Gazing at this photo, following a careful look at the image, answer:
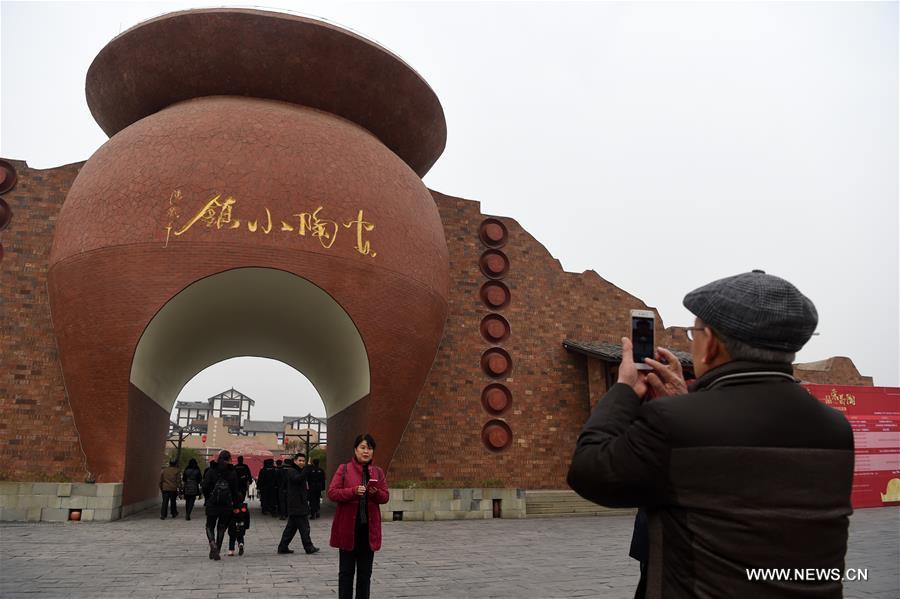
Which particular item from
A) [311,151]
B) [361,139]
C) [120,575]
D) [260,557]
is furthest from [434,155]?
[120,575]

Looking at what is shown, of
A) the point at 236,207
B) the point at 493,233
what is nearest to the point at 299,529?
the point at 236,207

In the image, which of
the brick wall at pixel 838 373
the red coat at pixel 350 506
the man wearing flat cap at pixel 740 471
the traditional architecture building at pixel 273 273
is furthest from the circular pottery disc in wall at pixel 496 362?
the brick wall at pixel 838 373

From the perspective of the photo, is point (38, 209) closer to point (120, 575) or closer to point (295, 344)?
point (295, 344)

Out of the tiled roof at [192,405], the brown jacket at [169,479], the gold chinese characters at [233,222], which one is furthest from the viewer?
the tiled roof at [192,405]

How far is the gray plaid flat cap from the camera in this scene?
1.77m

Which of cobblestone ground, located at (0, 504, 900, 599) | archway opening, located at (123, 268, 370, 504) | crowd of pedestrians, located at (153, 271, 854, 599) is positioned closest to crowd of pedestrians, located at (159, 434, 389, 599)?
cobblestone ground, located at (0, 504, 900, 599)

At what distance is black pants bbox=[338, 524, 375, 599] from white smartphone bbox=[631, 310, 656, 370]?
330 centimetres

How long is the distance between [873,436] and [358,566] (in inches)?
733

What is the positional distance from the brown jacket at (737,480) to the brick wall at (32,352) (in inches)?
549

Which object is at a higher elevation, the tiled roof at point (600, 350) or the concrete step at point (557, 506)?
the tiled roof at point (600, 350)

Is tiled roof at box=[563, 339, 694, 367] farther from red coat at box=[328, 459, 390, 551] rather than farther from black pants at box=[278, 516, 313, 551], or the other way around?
red coat at box=[328, 459, 390, 551]

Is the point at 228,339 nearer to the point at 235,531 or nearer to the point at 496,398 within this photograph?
the point at 496,398

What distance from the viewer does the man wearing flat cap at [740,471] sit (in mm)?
1587

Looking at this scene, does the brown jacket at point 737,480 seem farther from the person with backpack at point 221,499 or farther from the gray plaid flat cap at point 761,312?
the person with backpack at point 221,499
